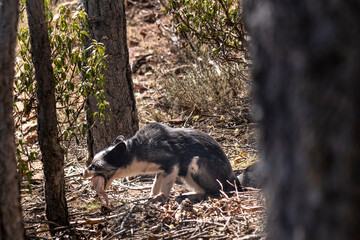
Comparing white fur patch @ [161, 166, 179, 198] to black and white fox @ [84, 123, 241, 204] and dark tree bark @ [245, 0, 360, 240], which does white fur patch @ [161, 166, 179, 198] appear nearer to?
black and white fox @ [84, 123, 241, 204]

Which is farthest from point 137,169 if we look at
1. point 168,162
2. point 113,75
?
point 113,75

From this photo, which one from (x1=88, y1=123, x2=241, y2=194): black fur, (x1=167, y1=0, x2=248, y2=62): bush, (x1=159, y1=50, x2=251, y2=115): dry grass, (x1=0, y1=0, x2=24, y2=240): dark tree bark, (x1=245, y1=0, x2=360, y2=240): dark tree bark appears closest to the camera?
(x1=245, y1=0, x2=360, y2=240): dark tree bark

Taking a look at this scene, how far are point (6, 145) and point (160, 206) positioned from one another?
3.02 m

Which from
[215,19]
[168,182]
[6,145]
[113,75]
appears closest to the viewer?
[6,145]

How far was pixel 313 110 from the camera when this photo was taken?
1797mm

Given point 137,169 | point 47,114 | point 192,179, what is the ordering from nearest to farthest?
point 47,114 < point 192,179 < point 137,169

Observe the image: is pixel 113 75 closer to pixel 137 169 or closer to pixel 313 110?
pixel 137 169

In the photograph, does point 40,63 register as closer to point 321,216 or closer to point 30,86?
point 30,86

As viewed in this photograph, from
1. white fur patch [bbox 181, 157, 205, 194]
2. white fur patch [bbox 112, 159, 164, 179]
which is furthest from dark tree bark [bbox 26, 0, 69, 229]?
white fur patch [bbox 181, 157, 205, 194]

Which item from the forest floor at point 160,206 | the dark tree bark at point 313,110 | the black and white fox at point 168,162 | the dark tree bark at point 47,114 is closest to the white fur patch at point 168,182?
the black and white fox at point 168,162

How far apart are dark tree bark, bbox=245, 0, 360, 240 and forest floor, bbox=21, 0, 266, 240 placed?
2.38 meters

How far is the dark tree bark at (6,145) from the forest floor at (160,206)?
1.75 m

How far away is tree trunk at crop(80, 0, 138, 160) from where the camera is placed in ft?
22.8

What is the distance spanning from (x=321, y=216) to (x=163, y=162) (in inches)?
179
